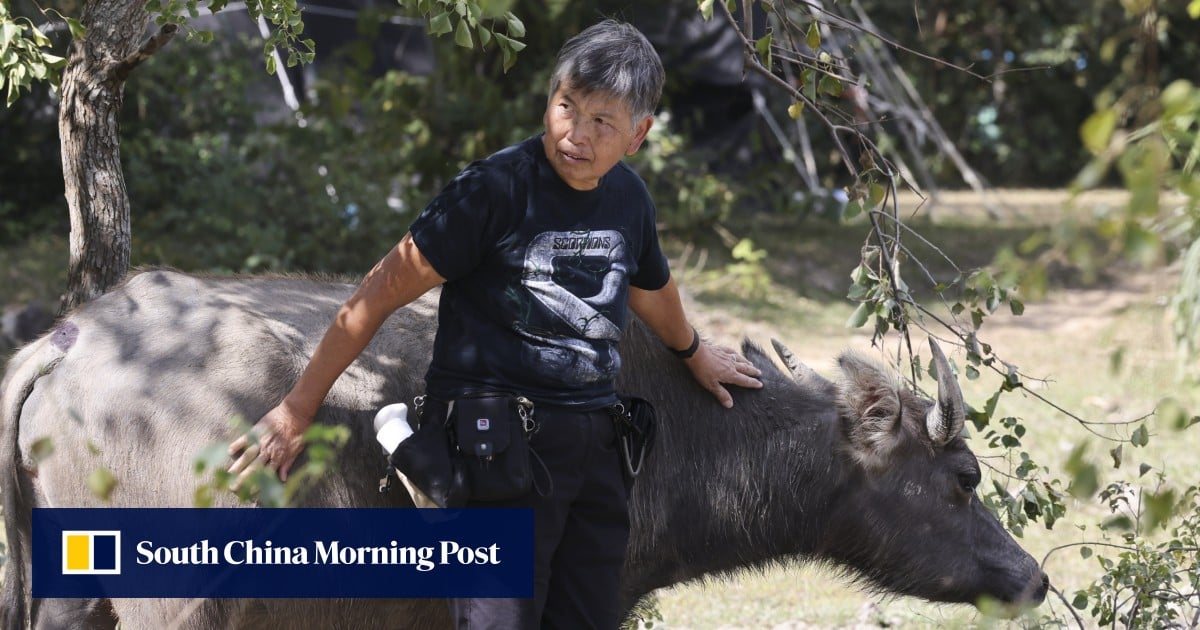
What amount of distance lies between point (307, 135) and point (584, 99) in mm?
6760

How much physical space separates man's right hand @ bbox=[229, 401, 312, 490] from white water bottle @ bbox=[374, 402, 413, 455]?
176 mm

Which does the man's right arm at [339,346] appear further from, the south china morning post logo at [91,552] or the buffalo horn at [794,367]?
the buffalo horn at [794,367]

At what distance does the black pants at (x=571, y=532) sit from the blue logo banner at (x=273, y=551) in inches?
1.6

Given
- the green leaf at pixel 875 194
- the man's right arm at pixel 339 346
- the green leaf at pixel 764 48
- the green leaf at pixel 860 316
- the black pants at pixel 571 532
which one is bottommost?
the black pants at pixel 571 532

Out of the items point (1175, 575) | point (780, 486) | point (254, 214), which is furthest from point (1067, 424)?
point (254, 214)

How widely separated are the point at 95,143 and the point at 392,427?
1.58 m

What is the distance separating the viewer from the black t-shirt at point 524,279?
2854 millimetres

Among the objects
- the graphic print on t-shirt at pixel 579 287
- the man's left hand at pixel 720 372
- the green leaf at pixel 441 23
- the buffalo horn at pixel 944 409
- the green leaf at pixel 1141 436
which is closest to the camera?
the graphic print on t-shirt at pixel 579 287

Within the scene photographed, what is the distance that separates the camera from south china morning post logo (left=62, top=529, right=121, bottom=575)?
305 centimetres

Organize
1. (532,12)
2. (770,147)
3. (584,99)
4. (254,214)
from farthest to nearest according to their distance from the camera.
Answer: (770,147)
(532,12)
(254,214)
(584,99)

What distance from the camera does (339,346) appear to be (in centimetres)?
287

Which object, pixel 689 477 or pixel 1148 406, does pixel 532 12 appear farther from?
pixel 689 477

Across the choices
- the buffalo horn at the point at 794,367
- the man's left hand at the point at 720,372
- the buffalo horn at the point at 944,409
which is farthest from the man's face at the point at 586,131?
the buffalo horn at the point at 794,367

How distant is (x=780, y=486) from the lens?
146 inches
